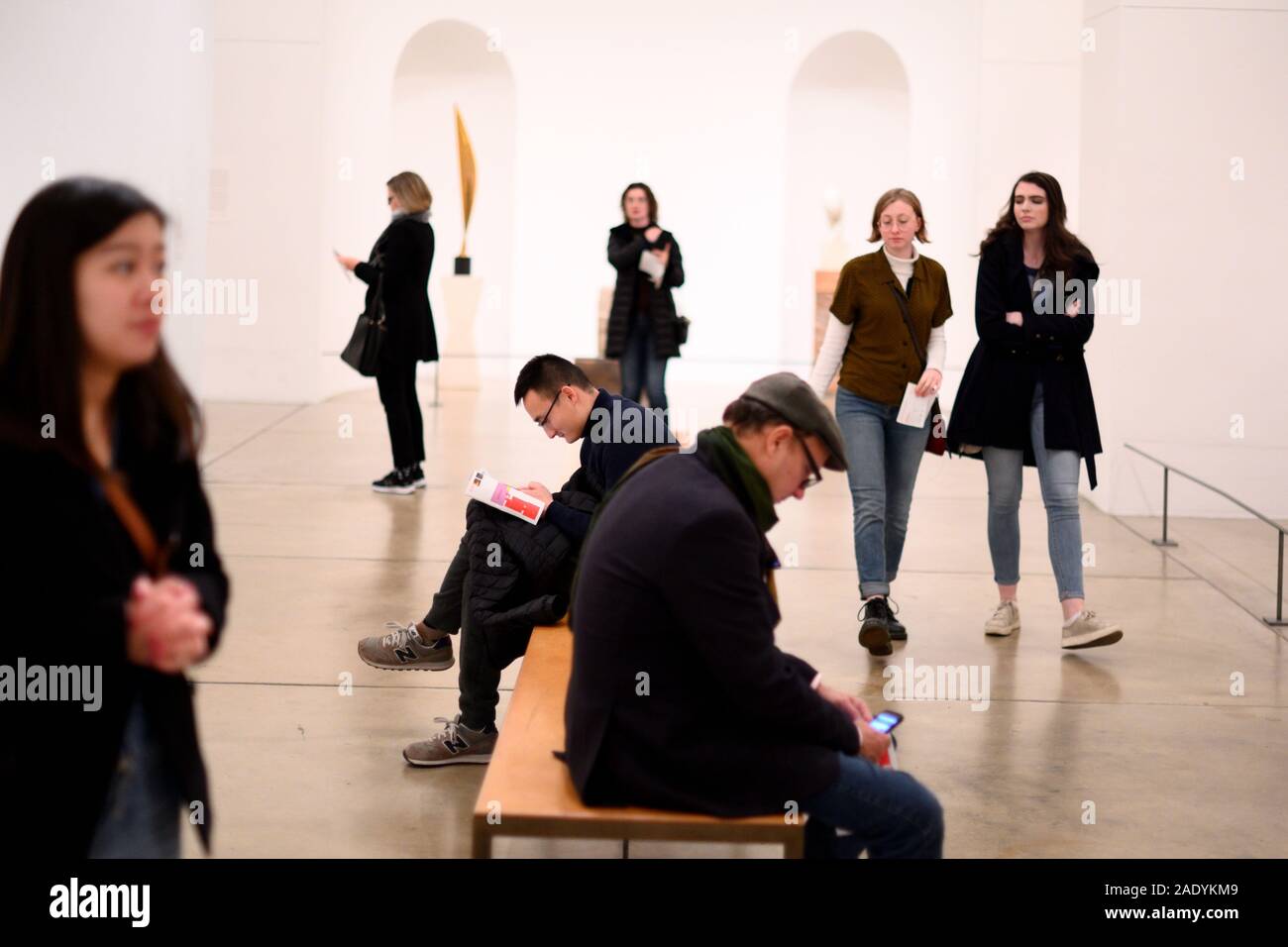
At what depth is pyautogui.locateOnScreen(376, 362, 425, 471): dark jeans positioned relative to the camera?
908 centimetres

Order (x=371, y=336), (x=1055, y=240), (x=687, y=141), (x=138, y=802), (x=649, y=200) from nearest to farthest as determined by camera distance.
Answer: (x=138, y=802) → (x=1055, y=240) → (x=371, y=336) → (x=649, y=200) → (x=687, y=141)

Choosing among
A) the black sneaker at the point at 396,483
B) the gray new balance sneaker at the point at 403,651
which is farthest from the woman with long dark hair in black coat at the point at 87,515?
the black sneaker at the point at 396,483

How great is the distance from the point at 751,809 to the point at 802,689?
256mm

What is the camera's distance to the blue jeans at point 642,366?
1053 centimetres

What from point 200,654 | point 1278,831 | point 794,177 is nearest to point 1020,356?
point 1278,831

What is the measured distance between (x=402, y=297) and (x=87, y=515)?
7.21 m

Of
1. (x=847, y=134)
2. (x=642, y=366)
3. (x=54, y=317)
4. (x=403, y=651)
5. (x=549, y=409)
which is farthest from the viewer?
(x=847, y=134)

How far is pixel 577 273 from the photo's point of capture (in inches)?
690

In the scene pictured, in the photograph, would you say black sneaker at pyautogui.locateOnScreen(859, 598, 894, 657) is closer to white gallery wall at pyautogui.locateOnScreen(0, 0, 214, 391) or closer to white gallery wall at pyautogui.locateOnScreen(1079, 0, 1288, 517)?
white gallery wall at pyautogui.locateOnScreen(0, 0, 214, 391)

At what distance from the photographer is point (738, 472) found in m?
3.07

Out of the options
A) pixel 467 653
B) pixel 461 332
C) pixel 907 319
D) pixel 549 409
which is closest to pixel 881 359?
pixel 907 319

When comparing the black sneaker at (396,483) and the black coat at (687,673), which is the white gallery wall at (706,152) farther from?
the black coat at (687,673)

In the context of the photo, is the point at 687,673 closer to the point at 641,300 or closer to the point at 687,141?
the point at 641,300

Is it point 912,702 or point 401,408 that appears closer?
point 912,702
